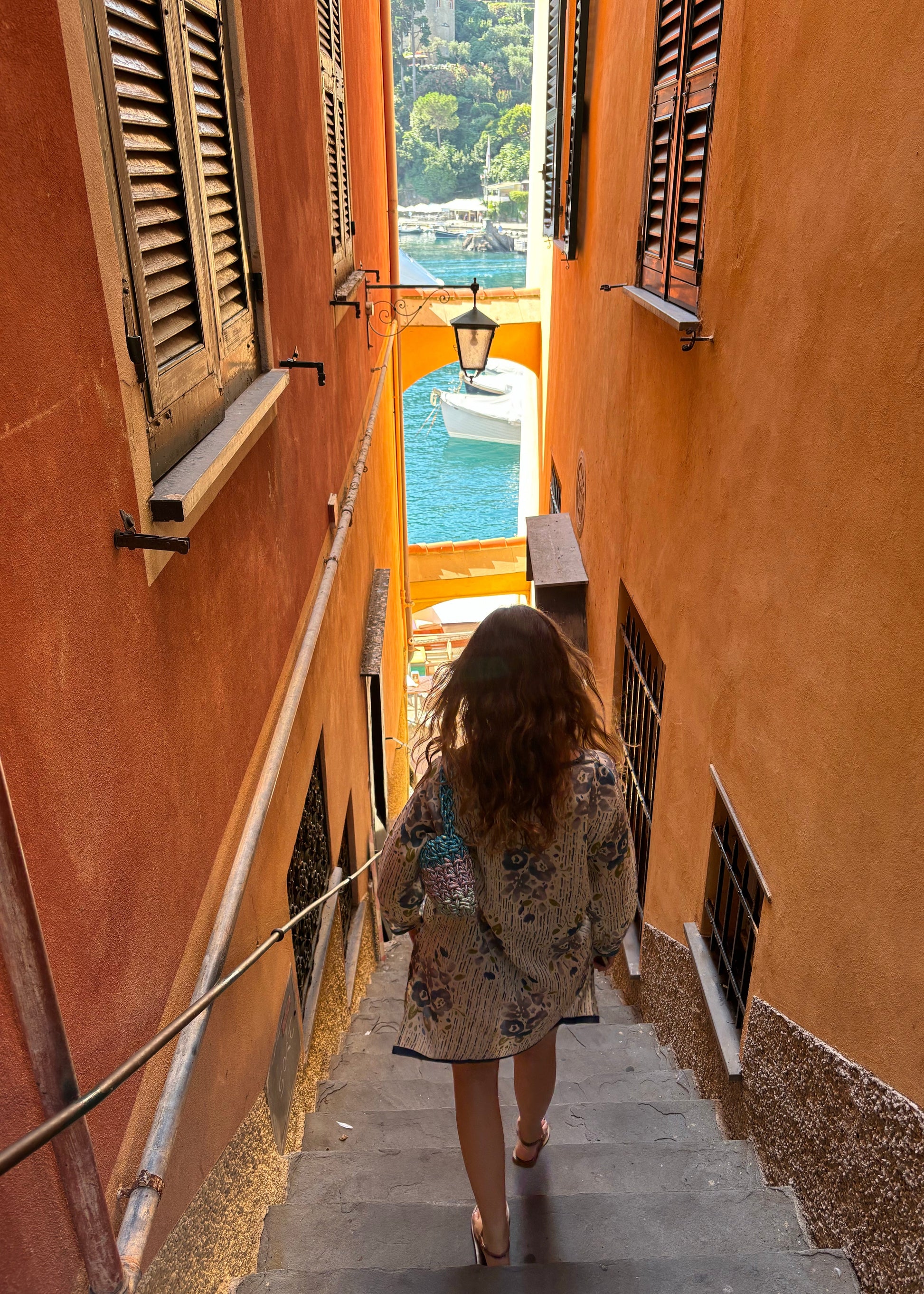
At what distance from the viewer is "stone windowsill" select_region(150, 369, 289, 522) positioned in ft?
6.09

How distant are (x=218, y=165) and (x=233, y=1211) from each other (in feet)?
9.51

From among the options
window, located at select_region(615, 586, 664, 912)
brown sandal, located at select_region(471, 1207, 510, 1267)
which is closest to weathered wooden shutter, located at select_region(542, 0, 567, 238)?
window, located at select_region(615, 586, 664, 912)

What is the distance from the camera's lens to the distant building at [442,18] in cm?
7400

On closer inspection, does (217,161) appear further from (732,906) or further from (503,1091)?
(503,1091)

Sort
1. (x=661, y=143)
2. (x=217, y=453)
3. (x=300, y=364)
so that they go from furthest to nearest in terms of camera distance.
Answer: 1. (x=661, y=143)
2. (x=300, y=364)
3. (x=217, y=453)

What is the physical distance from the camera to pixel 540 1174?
2928 mm

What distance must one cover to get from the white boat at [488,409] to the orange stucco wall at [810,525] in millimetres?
42968

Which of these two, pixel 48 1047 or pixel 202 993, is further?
pixel 202 993

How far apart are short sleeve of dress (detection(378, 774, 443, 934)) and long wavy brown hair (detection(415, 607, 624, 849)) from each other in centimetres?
7

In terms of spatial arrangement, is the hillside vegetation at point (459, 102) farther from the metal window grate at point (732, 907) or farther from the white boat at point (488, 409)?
the metal window grate at point (732, 907)

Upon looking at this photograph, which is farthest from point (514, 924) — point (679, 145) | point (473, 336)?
point (473, 336)

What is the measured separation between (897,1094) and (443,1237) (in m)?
1.31

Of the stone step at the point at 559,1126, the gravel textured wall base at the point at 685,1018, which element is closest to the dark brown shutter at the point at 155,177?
the stone step at the point at 559,1126

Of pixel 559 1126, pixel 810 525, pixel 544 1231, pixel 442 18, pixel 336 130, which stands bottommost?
pixel 559 1126
